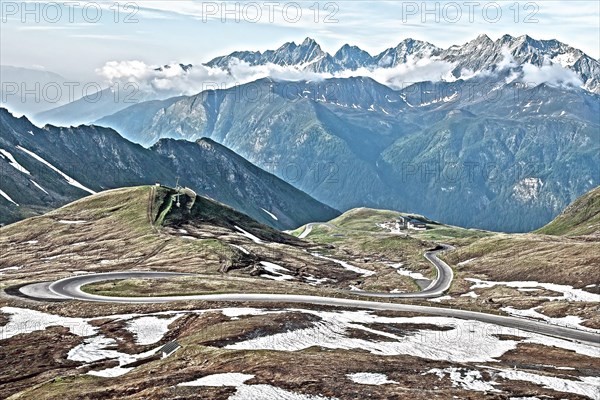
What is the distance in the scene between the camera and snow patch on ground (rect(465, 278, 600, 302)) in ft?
442

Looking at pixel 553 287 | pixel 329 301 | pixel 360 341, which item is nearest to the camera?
pixel 360 341

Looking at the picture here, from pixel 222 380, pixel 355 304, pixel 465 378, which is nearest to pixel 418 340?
pixel 465 378

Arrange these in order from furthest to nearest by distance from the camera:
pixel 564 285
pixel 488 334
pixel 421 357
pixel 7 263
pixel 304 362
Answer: pixel 7 263
pixel 564 285
pixel 488 334
pixel 421 357
pixel 304 362

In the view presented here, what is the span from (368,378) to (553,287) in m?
105

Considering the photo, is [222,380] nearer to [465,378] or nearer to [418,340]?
[465,378]

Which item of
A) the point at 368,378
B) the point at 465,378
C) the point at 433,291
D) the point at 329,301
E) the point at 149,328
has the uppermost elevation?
the point at 368,378

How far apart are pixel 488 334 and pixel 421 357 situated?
2342 cm

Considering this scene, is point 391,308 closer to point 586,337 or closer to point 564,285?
point 586,337

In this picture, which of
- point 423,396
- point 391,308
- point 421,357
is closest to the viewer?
point 423,396

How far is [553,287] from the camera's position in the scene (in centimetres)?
15000

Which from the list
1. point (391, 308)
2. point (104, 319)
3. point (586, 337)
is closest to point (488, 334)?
point (586, 337)

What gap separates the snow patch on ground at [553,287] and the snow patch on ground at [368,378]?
288 feet

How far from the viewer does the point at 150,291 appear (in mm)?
131000

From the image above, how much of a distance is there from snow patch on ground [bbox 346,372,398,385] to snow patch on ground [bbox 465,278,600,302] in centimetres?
8783
